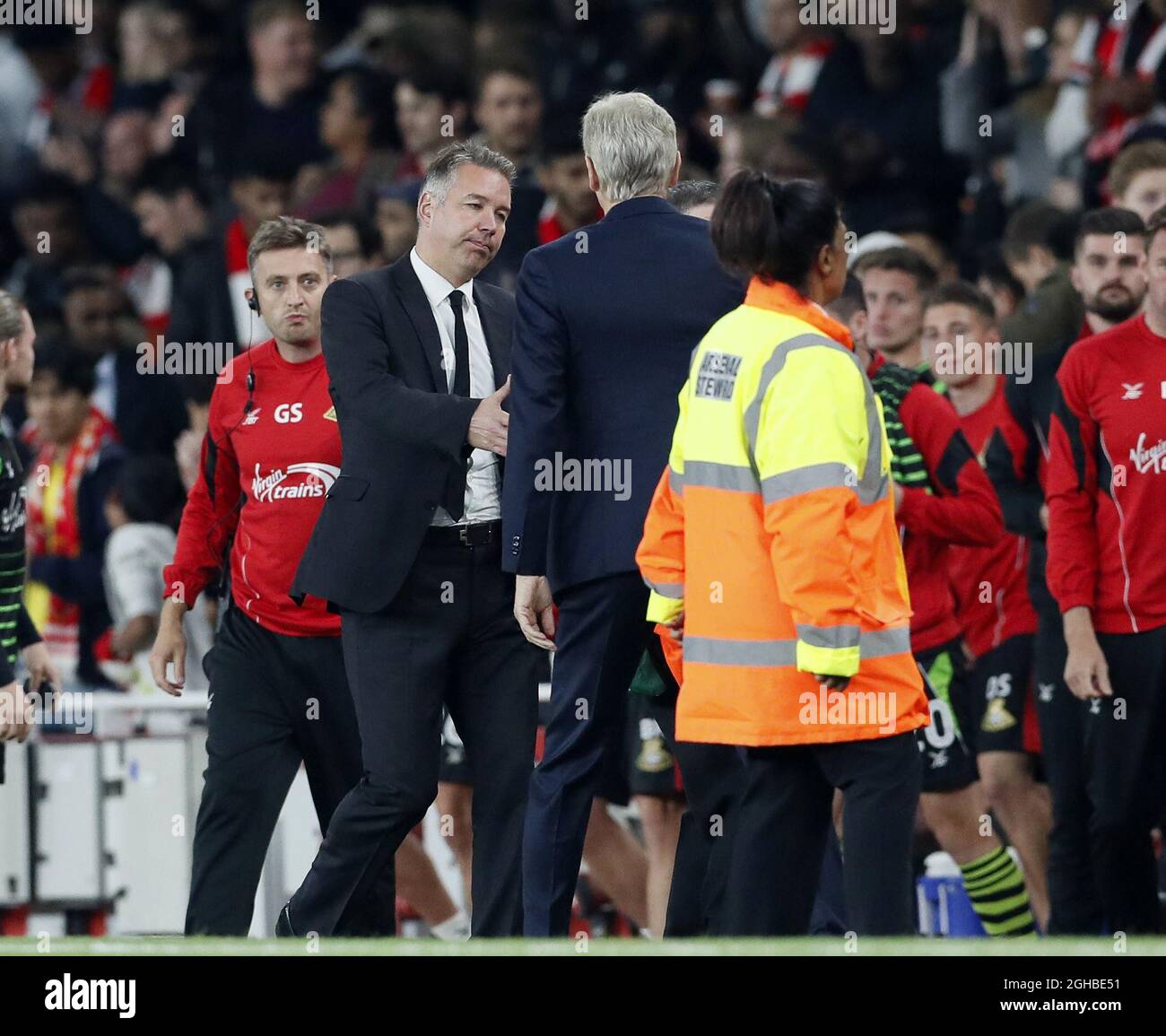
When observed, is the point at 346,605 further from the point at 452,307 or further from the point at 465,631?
the point at 452,307

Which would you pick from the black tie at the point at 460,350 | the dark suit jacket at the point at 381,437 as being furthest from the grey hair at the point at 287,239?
the black tie at the point at 460,350

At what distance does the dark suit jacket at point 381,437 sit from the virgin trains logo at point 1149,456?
1829mm

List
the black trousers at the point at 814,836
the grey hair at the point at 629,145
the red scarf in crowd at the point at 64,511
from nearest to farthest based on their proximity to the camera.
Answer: the black trousers at the point at 814,836
the grey hair at the point at 629,145
the red scarf in crowd at the point at 64,511

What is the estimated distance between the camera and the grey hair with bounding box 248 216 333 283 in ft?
18.5

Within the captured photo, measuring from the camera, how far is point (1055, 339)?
23.0 ft

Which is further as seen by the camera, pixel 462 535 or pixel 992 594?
pixel 992 594

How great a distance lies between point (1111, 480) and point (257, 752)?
7.70ft

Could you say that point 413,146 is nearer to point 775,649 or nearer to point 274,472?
point 274,472

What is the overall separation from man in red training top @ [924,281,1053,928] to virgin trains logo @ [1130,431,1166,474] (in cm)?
121

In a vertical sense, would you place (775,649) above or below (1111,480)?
below

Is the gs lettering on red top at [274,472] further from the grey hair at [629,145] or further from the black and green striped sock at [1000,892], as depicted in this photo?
the black and green striped sock at [1000,892]

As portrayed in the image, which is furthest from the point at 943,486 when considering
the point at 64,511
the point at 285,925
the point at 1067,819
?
the point at 64,511

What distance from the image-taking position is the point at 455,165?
16.9 ft

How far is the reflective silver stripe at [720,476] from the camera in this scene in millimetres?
4125
